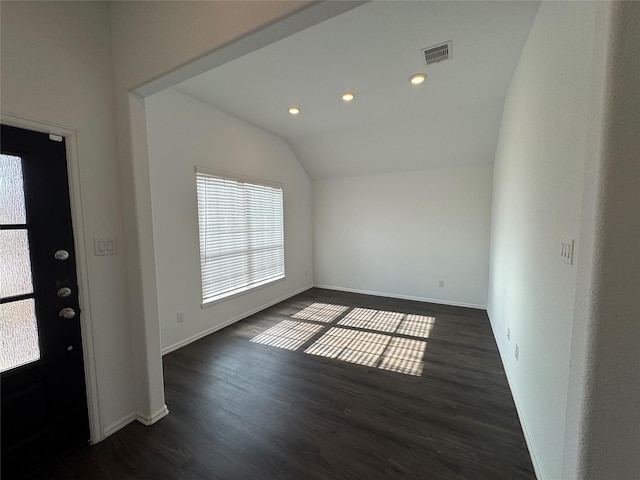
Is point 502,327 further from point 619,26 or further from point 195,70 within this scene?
point 195,70

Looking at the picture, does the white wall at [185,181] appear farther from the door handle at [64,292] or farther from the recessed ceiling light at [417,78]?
the recessed ceiling light at [417,78]

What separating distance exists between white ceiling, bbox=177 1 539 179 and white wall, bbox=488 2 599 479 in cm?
39

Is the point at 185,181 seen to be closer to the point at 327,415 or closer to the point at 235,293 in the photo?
the point at 235,293

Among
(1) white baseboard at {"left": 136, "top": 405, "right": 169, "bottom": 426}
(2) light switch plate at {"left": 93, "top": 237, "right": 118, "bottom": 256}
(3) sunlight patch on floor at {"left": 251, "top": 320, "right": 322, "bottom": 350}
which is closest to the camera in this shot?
(2) light switch plate at {"left": 93, "top": 237, "right": 118, "bottom": 256}

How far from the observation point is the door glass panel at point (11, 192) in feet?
4.36

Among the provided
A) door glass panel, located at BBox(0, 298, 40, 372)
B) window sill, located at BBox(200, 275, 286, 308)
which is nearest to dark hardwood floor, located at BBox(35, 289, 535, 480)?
window sill, located at BBox(200, 275, 286, 308)

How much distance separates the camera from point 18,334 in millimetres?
1407

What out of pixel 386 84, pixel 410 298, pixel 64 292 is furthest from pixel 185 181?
pixel 410 298

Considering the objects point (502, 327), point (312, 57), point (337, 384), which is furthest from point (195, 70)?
point (502, 327)

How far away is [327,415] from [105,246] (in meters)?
1.97

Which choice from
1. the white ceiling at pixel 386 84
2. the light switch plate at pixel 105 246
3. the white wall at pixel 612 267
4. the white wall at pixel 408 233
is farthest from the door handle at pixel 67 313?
the white wall at pixel 408 233

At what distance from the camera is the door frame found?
1.54 meters

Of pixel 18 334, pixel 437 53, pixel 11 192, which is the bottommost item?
pixel 18 334

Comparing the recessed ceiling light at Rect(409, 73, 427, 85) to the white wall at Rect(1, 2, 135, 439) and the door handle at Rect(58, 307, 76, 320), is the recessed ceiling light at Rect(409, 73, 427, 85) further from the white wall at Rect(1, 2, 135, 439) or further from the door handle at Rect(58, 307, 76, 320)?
the door handle at Rect(58, 307, 76, 320)
